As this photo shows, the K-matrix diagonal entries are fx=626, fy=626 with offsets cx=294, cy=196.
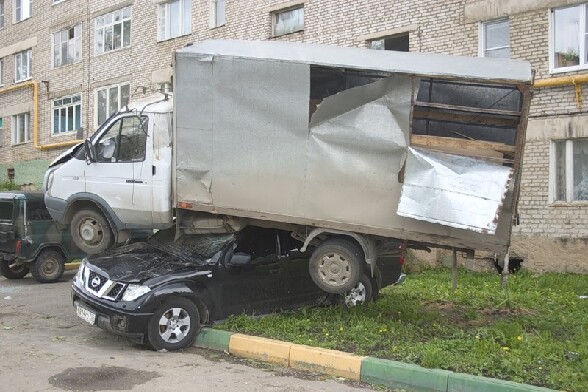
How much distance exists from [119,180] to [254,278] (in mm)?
2057

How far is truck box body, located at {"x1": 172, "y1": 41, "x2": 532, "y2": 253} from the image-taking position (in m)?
6.48

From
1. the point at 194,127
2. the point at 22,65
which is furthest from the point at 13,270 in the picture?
the point at 22,65

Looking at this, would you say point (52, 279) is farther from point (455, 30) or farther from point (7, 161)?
point (7, 161)

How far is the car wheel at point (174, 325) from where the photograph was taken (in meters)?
6.78

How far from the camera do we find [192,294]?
23.1ft

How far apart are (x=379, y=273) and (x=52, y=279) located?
24.6 ft

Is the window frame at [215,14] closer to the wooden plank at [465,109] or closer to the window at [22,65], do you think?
the window at [22,65]

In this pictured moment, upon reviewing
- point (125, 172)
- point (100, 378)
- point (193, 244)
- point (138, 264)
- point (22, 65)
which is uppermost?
point (22, 65)

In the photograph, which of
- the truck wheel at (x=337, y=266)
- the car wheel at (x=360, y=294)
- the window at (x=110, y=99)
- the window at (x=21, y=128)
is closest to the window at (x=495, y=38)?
the car wheel at (x=360, y=294)

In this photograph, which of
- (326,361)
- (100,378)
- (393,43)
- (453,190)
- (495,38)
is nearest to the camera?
(100,378)

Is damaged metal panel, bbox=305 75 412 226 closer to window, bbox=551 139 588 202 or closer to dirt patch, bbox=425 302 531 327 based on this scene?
dirt patch, bbox=425 302 531 327

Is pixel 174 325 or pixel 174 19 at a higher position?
pixel 174 19

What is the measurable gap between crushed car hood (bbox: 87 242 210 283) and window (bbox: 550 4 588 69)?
841 centimetres

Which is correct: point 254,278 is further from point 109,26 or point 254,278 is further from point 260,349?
point 109,26
